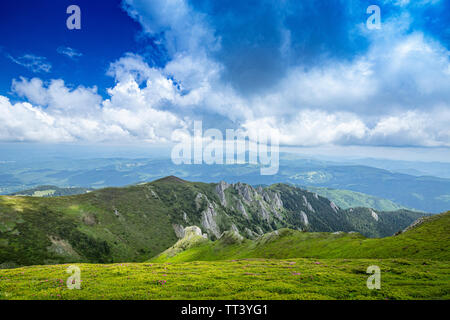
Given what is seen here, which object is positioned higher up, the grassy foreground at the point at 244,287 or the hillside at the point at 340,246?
the grassy foreground at the point at 244,287

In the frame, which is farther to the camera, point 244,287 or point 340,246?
point 340,246

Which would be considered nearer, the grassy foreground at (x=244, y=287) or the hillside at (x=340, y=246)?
the grassy foreground at (x=244, y=287)

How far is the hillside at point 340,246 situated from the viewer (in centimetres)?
4925

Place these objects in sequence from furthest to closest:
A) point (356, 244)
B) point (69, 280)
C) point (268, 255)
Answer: point (268, 255) → point (356, 244) → point (69, 280)

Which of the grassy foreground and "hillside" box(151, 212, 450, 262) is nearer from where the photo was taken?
the grassy foreground

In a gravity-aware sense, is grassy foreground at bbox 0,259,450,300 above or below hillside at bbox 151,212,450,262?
above

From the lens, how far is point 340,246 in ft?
223

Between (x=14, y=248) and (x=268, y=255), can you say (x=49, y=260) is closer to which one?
(x=14, y=248)

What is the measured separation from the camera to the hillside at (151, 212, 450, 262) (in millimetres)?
49250

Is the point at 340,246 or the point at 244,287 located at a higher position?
the point at 244,287
